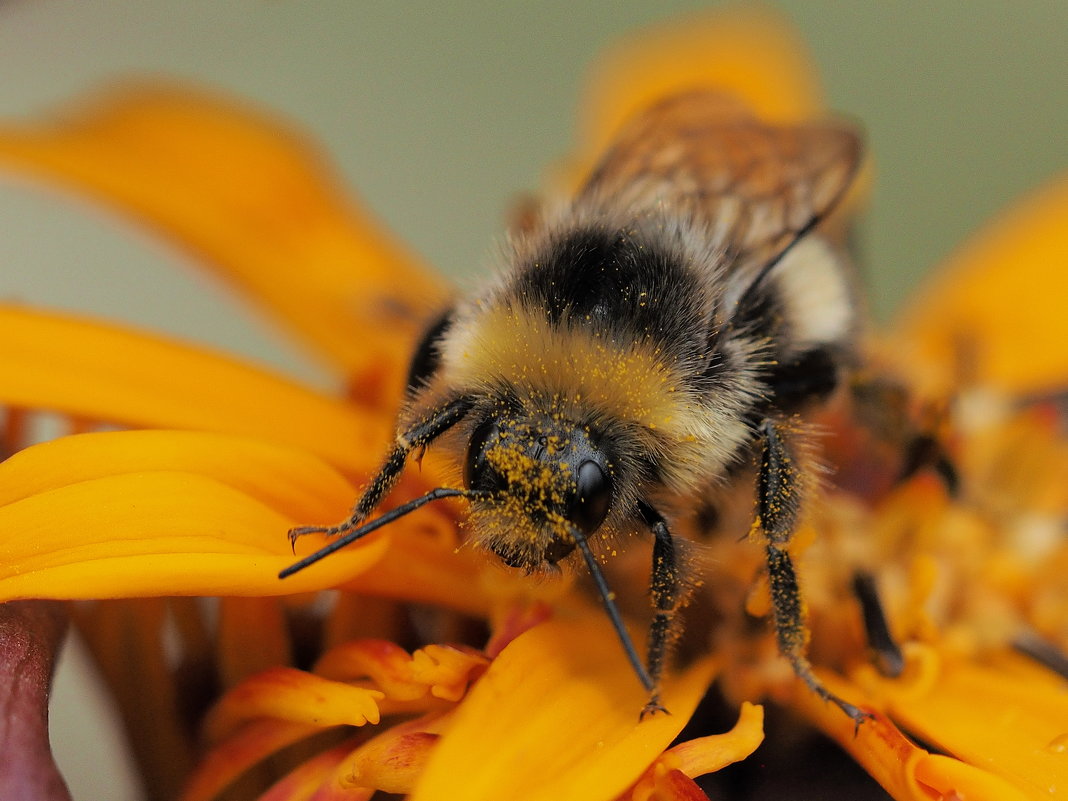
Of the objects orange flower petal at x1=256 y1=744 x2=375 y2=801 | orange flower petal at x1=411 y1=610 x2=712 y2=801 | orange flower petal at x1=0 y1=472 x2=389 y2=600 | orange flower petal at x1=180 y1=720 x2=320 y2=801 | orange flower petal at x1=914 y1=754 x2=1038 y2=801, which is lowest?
orange flower petal at x1=180 y1=720 x2=320 y2=801

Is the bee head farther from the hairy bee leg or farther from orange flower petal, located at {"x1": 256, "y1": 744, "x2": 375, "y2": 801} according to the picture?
the hairy bee leg

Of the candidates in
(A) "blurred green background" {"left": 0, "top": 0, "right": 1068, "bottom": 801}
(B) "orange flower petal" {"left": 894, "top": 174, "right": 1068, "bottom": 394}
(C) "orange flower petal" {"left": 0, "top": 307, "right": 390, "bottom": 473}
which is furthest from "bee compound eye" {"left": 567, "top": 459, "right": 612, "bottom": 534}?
(A) "blurred green background" {"left": 0, "top": 0, "right": 1068, "bottom": 801}

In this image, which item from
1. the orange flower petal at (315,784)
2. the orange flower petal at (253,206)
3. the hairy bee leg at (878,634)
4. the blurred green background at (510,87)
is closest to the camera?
the orange flower petal at (315,784)

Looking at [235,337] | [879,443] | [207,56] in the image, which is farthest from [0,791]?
[207,56]

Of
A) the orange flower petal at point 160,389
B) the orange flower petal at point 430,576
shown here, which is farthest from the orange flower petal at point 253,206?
the orange flower petal at point 430,576

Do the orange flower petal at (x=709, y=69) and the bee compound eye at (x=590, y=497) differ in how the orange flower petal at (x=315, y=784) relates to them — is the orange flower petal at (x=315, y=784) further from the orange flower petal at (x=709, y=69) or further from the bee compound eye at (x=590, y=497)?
the orange flower petal at (x=709, y=69)

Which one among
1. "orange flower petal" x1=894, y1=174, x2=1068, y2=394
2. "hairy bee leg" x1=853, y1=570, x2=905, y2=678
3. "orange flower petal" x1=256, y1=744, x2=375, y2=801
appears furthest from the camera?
"orange flower petal" x1=894, y1=174, x2=1068, y2=394

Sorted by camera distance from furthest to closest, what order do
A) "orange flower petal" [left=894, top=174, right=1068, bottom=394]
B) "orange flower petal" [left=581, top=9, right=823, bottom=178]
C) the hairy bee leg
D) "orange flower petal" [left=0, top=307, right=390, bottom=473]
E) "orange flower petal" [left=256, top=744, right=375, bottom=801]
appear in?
1. "orange flower petal" [left=581, top=9, right=823, bottom=178]
2. "orange flower petal" [left=894, top=174, right=1068, bottom=394]
3. the hairy bee leg
4. "orange flower petal" [left=0, top=307, right=390, bottom=473]
5. "orange flower petal" [left=256, top=744, right=375, bottom=801]
